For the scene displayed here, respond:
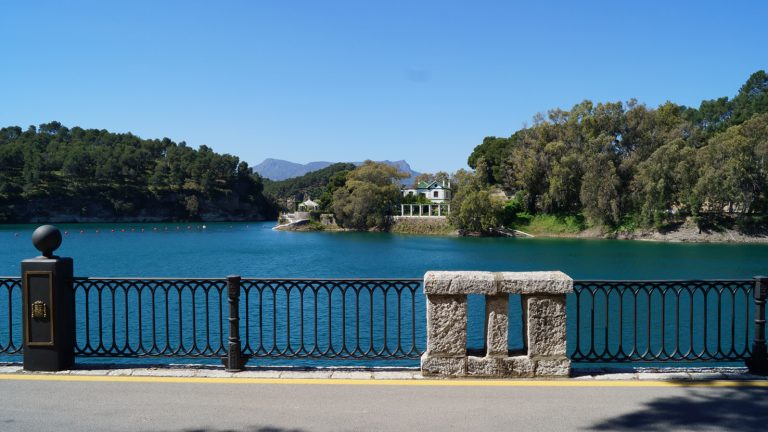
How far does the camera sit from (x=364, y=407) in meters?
5.57

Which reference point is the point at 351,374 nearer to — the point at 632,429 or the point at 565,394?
the point at 565,394

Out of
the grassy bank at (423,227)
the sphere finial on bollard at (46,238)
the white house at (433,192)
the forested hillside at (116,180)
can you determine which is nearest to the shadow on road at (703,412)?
the sphere finial on bollard at (46,238)

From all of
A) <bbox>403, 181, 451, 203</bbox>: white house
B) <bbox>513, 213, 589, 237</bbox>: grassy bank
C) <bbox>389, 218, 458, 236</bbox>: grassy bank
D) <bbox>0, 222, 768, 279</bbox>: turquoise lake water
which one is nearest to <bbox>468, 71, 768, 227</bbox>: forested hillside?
<bbox>513, 213, 589, 237</bbox>: grassy bank

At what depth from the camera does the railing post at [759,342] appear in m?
6.58

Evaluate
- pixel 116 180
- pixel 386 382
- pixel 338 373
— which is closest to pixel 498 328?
pixel 386 382

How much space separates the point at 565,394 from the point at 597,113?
259 ft

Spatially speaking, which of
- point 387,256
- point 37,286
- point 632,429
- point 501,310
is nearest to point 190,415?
point 37,286

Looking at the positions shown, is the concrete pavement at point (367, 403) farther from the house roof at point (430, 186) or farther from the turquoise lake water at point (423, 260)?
the house roof at point (430, 186)

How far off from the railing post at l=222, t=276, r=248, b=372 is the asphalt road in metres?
0.53

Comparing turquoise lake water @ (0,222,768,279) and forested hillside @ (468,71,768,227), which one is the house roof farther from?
turquoise lake water @ (0,222,768,279)

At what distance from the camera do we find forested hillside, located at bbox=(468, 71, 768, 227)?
6125cm

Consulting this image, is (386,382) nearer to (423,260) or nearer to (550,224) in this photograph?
(423,260)

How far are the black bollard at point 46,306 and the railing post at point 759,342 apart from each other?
7.91m

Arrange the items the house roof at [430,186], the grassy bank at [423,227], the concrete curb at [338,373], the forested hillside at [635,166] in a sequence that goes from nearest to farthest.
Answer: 1. the concrete curb at [338,373]
2. the forested hillside at [635,166]
3. the grassy bank at [423,227]
4. the house roof at [430,186]
